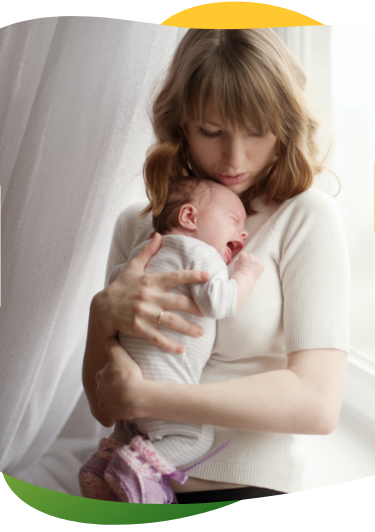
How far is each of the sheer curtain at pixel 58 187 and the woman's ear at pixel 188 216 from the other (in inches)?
3.8

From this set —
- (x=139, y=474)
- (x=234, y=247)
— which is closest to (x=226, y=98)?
(x=234, y=247)

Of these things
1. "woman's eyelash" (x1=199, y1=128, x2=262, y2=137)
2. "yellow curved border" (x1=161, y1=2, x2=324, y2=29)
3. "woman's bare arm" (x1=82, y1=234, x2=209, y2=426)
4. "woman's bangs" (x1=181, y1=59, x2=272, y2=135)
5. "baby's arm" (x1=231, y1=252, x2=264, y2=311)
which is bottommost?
"woman's bare arm" (x1=82, y1=234, x2=209, y2=426)

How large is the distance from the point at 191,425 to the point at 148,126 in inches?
19.4

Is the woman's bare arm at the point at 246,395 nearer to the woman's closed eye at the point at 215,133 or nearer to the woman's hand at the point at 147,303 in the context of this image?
the woman's hand at the point at 147,303

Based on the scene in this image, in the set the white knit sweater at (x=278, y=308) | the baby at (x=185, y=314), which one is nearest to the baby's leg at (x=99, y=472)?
the baby at (x=185, y=314)

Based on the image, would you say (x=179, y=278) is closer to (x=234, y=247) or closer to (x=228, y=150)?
(x=234, y=247)

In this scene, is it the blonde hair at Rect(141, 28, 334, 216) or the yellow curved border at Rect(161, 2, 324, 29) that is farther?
the yellow curved border at Rect(161, 2, 324, 29)

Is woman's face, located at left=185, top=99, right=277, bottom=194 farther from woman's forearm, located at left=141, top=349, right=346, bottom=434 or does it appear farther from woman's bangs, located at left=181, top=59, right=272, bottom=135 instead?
woman's forearm, located at left=141, top=349, right=346, bottom=434

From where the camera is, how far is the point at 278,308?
879 mm

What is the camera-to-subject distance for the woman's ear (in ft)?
2.82

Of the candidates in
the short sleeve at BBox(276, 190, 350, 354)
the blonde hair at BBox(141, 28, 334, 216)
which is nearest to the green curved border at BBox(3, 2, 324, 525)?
the blonde hair at BBox(141, 28, 334, 216)

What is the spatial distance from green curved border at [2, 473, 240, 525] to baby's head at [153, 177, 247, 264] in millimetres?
438

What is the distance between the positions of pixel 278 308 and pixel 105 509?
459 millimetres

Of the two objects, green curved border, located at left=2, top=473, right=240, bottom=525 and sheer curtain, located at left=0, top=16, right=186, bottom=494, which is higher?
sheer curtain, located at left=0, top=16, right=186, bottom=494
